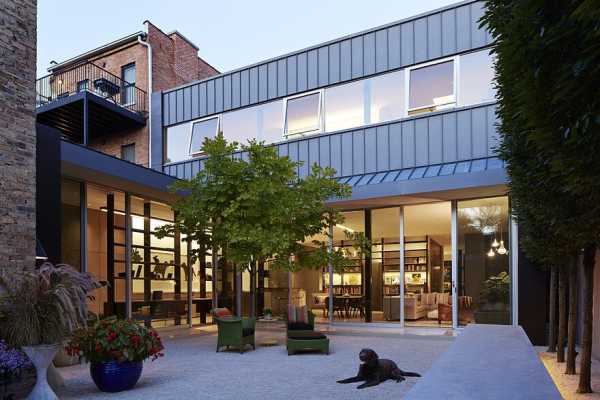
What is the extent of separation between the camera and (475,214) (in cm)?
1267

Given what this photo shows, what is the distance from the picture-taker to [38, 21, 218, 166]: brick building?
18000 mm

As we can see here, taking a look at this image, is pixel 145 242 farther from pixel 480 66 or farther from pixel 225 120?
pixel 480 66

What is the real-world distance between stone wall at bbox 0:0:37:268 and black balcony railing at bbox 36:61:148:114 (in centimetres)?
922

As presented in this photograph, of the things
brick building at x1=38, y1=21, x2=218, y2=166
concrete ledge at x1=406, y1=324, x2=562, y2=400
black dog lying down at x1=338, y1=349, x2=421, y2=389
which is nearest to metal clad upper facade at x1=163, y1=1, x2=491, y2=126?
brick building at x1=38, y1=21, x2=218, y2=166

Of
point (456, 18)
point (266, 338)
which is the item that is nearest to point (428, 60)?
point (456, 18)

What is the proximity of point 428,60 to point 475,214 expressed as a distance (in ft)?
13.0

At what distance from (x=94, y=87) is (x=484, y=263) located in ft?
47.4

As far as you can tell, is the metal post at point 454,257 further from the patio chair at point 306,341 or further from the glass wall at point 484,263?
the patio chair at point 306,341

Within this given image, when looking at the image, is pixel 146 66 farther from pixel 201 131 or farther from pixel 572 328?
pixel 572 328

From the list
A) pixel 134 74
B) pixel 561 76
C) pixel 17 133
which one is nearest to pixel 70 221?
pixel 17 133

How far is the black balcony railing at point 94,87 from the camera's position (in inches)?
705

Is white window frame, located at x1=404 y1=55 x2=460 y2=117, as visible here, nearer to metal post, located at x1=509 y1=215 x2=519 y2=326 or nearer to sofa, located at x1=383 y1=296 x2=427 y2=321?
metal post, located at x1=509 y1=215 x2=519 y2=326

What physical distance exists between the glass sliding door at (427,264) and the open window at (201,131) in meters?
6.73

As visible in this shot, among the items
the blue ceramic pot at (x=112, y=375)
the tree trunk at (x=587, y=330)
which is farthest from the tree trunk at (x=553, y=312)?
the blue ceramic pot at (x=112, y=375)
